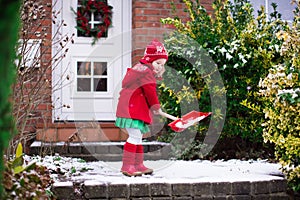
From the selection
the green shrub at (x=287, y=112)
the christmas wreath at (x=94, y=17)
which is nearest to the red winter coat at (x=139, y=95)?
the green shrub at (x=287, y=112)

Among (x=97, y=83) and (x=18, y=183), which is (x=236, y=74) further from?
(x=18, y=183)

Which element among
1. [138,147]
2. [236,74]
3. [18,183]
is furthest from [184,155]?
[18,183]

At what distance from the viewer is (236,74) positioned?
5262mm

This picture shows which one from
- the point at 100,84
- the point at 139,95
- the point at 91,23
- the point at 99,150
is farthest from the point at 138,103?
the point at 91,23

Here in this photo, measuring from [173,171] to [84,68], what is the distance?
2.89m

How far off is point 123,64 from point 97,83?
469 millimetres

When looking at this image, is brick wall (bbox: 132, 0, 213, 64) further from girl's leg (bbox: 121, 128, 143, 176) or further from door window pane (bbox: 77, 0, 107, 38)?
girl's leg (bbox: 121, 128, 143, 176)

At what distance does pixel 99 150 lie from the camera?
5273 millimetres

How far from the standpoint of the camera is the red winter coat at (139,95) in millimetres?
3793

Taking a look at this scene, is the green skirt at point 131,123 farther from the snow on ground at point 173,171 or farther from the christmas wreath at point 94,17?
the christmas wreath at point 94,17

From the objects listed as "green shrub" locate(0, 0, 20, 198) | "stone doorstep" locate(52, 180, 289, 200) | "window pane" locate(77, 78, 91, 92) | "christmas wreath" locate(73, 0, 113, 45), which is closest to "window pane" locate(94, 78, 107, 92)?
"window pane" locate(77, 78, 91, 92)

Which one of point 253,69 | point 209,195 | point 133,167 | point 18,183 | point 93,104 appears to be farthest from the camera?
point 93,104

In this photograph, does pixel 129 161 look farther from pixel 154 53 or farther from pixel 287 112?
pixel 287 112

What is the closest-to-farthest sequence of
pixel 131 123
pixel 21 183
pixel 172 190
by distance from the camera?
1. pixel 21 183
2. pixel 172 190
3. pixel 131 123
